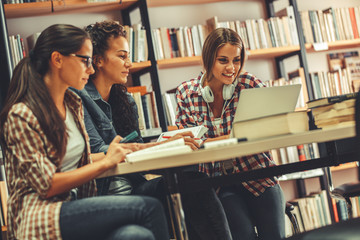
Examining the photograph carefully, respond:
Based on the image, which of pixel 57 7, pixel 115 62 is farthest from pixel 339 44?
pixel 115 62

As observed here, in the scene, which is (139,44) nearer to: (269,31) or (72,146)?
(269,31)

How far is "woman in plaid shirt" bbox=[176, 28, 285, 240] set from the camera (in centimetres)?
211

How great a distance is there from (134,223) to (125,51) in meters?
1.11

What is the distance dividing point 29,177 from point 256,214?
1.09 metres

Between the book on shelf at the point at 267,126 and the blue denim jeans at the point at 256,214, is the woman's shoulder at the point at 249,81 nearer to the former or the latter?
the blue denim jeans at the point at 256,214

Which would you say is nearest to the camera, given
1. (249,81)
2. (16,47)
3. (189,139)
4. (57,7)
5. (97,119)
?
(189,139)

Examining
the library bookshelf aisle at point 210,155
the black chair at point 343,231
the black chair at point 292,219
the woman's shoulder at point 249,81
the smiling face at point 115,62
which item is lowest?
the black chair at point 292,219

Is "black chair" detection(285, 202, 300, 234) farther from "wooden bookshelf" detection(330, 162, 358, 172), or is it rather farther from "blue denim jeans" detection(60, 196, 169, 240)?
"wooden bookshelf" detection(330, 162, 358, 172)

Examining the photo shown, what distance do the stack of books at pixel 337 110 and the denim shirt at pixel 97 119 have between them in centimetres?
84

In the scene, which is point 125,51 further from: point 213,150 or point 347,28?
point 347,28

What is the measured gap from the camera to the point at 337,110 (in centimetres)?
161

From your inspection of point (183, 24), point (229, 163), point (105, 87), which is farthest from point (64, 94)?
point (183, 24)

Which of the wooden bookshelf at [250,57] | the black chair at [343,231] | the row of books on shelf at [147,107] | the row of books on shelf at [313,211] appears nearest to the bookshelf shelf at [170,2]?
the wooden bookshelf at [250,57]

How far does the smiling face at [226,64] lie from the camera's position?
240 cm
